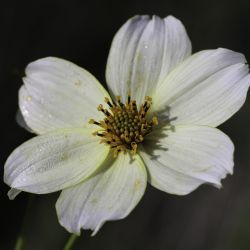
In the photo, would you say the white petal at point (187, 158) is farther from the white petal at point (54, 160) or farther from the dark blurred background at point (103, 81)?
the dark blurred background at point (103, 81)

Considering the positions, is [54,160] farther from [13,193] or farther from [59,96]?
[59,96]

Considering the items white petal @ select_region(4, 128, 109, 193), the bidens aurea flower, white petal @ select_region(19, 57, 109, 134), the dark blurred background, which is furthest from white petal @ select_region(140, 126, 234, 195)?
the dark blurred background

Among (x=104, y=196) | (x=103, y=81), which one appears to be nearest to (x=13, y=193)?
(x=104, y=196)

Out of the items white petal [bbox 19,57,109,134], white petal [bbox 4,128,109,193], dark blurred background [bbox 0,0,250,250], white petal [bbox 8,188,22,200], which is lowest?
dark blurred background [bbox 0,0,250,250]

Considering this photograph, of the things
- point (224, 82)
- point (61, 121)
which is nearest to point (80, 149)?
point (61, 121)

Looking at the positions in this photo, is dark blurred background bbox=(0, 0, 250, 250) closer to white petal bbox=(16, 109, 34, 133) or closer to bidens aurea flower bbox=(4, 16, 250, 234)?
white petal bbox=(16, 109, 34, 133)

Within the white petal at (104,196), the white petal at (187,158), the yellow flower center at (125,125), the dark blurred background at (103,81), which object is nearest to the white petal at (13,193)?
the white petal at (104,196)
